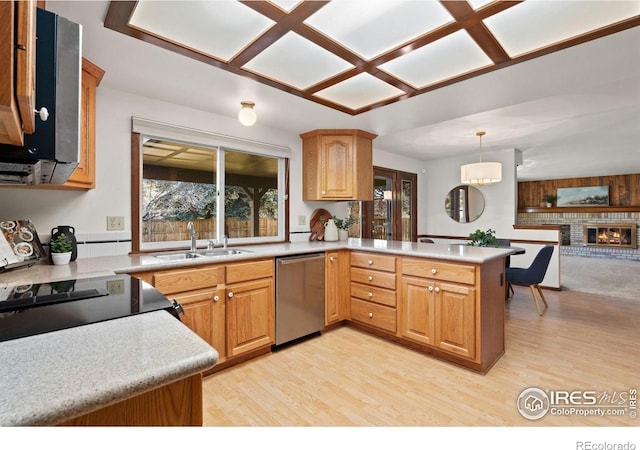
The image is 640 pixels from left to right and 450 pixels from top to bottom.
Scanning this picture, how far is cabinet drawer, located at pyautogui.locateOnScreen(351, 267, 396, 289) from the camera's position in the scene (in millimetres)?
2729

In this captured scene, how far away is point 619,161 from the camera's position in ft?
20.3

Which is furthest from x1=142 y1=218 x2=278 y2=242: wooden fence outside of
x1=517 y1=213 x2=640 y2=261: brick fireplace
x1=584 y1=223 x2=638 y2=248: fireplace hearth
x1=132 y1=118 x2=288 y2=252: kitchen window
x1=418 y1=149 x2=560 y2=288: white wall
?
x1=584 y1=223 x2=638 y2=248: fireplace hearth

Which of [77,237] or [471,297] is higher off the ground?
[77,237]

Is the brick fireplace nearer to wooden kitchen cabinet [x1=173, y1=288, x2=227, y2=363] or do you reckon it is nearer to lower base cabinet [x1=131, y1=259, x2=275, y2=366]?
lower base cabinet [x1=131, y1=259, x2=275, y2=366]

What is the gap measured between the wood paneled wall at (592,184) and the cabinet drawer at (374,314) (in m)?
8.90

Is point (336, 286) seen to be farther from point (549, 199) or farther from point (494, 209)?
point (549, 199)

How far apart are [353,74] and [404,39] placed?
0.48m

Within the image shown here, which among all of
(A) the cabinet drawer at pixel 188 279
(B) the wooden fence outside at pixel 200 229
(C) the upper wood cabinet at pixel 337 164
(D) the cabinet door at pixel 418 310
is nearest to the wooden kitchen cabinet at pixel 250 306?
(A) the cabinet drawer at pixel 188 279

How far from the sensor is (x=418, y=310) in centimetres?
253

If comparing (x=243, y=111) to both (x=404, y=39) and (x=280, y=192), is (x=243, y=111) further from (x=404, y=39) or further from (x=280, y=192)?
(x=404, y=39)

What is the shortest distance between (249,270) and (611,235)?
10486 mm

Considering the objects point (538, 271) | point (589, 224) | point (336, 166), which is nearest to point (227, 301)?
point (336, 166)
